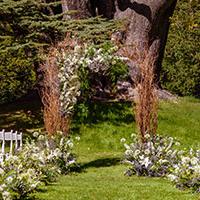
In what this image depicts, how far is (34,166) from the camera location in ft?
36.0

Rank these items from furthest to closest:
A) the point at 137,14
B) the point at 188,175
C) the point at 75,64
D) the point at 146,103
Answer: the point at 137,14
the point at 75,64
the point at 146,103
the point at 188,175

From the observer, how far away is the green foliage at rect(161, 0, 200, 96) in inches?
1081

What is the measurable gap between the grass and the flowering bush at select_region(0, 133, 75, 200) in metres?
0.25

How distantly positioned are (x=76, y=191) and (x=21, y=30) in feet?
24.3

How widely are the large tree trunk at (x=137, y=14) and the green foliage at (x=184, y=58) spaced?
16.4ft

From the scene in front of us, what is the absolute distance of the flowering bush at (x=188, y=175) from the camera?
10.2 m

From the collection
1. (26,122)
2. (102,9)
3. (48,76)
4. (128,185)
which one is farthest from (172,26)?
(128,185)

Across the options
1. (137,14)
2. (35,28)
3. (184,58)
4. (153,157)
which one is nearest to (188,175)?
(153,157)

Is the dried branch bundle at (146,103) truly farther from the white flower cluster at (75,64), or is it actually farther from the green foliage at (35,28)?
the green foliage at (35,28)

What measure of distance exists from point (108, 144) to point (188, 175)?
24.5ft

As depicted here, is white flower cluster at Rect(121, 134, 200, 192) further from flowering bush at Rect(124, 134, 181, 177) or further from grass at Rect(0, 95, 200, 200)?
grass at Rect(0, 95, 200, 200)

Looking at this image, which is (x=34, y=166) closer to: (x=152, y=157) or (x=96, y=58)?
(x=152, y=157)

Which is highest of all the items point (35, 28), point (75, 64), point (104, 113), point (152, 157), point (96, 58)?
point (35, 28)

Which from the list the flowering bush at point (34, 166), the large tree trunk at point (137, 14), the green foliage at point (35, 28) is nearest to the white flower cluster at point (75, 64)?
the green foliage at point (35, 28)
